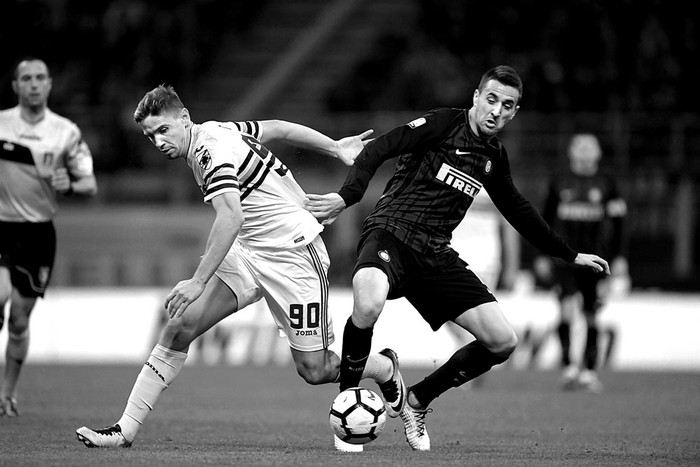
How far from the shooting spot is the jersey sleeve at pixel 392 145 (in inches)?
266

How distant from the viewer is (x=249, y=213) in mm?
7035

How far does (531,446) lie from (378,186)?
11226mm

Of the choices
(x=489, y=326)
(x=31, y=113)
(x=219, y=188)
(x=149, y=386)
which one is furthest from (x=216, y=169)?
(x=31, y=113)

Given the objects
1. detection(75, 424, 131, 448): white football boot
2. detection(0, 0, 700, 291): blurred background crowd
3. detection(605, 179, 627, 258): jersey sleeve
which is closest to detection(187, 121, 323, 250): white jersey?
detection(75, 424, 131, 448): white football boot

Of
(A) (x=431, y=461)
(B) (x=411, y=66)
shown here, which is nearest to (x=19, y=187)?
(A) (x=431, y=461)

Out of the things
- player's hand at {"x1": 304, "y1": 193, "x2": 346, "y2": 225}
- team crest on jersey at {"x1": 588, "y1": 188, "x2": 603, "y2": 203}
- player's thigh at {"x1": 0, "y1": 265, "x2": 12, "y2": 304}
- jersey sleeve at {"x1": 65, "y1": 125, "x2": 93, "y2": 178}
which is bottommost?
player's thigh at {"x1": 0, "y1": 265, "x2": 12, "y2": 304}

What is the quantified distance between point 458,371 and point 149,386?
1.85 m

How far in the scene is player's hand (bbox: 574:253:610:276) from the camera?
295 inches

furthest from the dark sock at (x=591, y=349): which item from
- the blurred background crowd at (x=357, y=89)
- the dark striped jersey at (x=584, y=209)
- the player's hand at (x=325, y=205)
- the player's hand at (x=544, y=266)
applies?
the player's hand at (x=325, y=205)

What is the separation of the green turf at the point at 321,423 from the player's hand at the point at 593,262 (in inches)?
42.7

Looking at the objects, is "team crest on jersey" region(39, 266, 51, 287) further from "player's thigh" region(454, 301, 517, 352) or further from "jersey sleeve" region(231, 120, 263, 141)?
"player's thigh" region(454, 301, 517, 352)

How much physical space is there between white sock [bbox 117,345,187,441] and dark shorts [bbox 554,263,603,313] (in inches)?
253

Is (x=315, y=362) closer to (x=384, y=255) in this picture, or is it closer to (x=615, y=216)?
(x=384, y=255)

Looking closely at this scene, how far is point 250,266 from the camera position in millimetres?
7055
